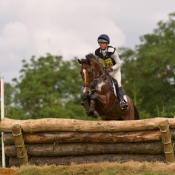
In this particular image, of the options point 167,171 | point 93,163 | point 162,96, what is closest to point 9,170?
point 93,163

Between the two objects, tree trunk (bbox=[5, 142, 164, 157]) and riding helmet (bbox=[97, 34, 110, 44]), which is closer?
tree trunk (bbox=[5, 142, 164, 157])

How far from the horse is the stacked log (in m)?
0.77

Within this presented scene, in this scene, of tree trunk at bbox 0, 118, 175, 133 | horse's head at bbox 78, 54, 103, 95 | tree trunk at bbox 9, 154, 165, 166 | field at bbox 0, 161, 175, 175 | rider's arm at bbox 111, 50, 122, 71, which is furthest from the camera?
rider's arm at bbox 111, 50, 122, 71

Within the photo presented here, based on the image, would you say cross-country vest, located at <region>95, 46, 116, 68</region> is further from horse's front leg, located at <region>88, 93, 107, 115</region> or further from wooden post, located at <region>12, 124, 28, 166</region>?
wooden post, located at <region>12, 124, 28, 166</region>

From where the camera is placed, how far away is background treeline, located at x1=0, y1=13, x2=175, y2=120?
21812mm

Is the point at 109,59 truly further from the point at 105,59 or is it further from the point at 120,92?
the point at 120,92

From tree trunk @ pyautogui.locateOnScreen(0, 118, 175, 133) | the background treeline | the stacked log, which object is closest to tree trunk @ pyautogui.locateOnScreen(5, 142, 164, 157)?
the stacked log

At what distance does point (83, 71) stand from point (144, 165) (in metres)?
2.54

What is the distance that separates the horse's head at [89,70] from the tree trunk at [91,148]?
1245 millimetres

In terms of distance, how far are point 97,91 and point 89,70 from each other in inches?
22.3

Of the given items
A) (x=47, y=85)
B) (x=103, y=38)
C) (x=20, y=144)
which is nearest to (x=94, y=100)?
(x=103, y=38)

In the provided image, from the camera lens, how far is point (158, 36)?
2653 centimetres

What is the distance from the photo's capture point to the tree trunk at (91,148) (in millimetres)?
6277

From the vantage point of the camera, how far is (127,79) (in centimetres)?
2491
